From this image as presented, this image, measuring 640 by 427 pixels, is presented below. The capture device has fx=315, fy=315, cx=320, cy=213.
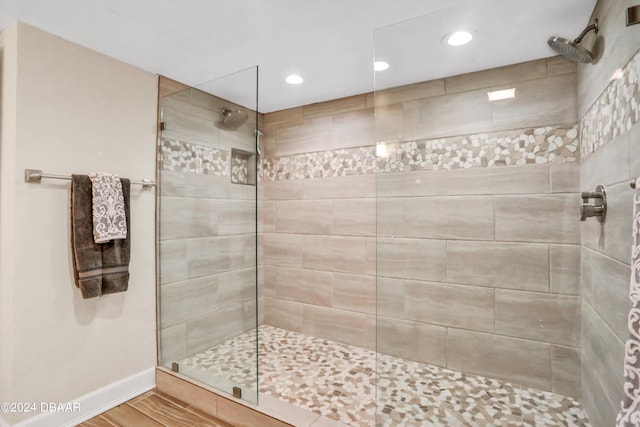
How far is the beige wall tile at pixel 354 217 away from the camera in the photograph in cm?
274

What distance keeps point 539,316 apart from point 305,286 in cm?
191

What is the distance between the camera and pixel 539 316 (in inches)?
67.3

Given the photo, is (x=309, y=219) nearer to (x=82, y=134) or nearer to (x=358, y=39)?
(x=358, y=39)

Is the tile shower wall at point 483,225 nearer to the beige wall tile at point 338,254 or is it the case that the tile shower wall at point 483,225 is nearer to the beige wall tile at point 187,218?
the beige wall tile at point 338,254

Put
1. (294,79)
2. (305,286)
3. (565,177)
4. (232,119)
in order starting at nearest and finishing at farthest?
(565,177), (232,119), (294,79), (305,286)

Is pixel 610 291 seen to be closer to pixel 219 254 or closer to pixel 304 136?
pixel 219 254

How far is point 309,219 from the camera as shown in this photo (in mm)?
3049

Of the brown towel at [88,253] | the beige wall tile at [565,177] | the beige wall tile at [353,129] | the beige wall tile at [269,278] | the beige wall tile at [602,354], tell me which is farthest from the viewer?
the beige wall tile at [269,278]

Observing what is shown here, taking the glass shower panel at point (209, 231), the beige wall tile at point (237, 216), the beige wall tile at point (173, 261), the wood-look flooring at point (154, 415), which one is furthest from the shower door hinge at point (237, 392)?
the beige wall tile at point (237, 216)

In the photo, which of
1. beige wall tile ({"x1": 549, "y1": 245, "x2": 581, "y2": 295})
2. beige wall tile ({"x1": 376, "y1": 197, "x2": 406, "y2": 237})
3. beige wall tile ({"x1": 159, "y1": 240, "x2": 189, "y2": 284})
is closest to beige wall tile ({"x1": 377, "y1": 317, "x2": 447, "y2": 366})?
beige wall tile ({"x1": 376, "y1": 197, "x2": 406, "y2": 237})

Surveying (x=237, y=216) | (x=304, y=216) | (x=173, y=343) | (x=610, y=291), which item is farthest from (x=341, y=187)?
(x=610, y=291)

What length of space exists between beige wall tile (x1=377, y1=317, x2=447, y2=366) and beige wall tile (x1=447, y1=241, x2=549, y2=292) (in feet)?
1.27

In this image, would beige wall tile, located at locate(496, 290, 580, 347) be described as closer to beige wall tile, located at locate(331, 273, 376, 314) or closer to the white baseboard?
beige wall tile, located at locate(331, 273, 376, 314)

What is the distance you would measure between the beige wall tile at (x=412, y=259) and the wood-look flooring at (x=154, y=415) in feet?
4.50
